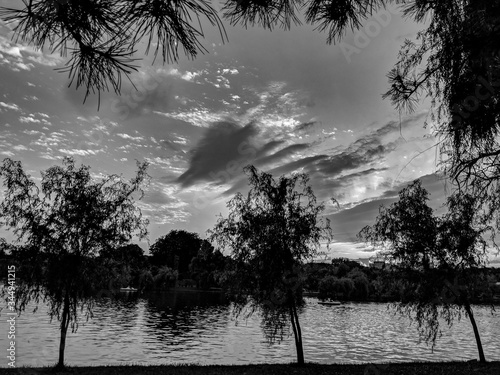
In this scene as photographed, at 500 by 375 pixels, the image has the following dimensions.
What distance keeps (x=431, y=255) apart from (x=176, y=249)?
551 ft

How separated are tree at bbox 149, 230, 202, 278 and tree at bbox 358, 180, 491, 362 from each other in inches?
6088

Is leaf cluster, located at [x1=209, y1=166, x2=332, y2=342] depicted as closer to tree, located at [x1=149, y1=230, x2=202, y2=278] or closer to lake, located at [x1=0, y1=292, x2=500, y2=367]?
lake, located at [x1=0, y1=292, x2=500, y2=367]

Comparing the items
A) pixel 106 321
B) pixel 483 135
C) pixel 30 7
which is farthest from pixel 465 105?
pixel 106 321

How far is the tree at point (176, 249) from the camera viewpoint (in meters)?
176

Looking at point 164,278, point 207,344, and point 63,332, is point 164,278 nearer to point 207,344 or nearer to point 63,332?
point 207,344

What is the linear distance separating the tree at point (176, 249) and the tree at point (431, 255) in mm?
154630

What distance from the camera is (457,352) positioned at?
112 ft

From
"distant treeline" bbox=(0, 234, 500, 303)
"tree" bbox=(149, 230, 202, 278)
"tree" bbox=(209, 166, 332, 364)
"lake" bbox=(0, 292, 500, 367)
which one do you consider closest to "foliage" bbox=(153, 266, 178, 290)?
"distant treeline" bbox=(0, 234, 500, 303)

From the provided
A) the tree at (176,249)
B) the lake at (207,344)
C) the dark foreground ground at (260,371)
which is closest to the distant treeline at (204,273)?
the tree at (176,249)

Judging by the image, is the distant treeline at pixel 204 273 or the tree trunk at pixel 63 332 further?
the distant treeline at pixel 204 273

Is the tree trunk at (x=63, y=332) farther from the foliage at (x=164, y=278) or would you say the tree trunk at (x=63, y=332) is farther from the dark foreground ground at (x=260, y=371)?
the foliage at (x=164, y=278)

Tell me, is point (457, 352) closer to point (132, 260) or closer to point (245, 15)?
point (132, 260)

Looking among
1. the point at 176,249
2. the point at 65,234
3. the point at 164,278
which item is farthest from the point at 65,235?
the point at 176,249

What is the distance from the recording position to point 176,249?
183 m
